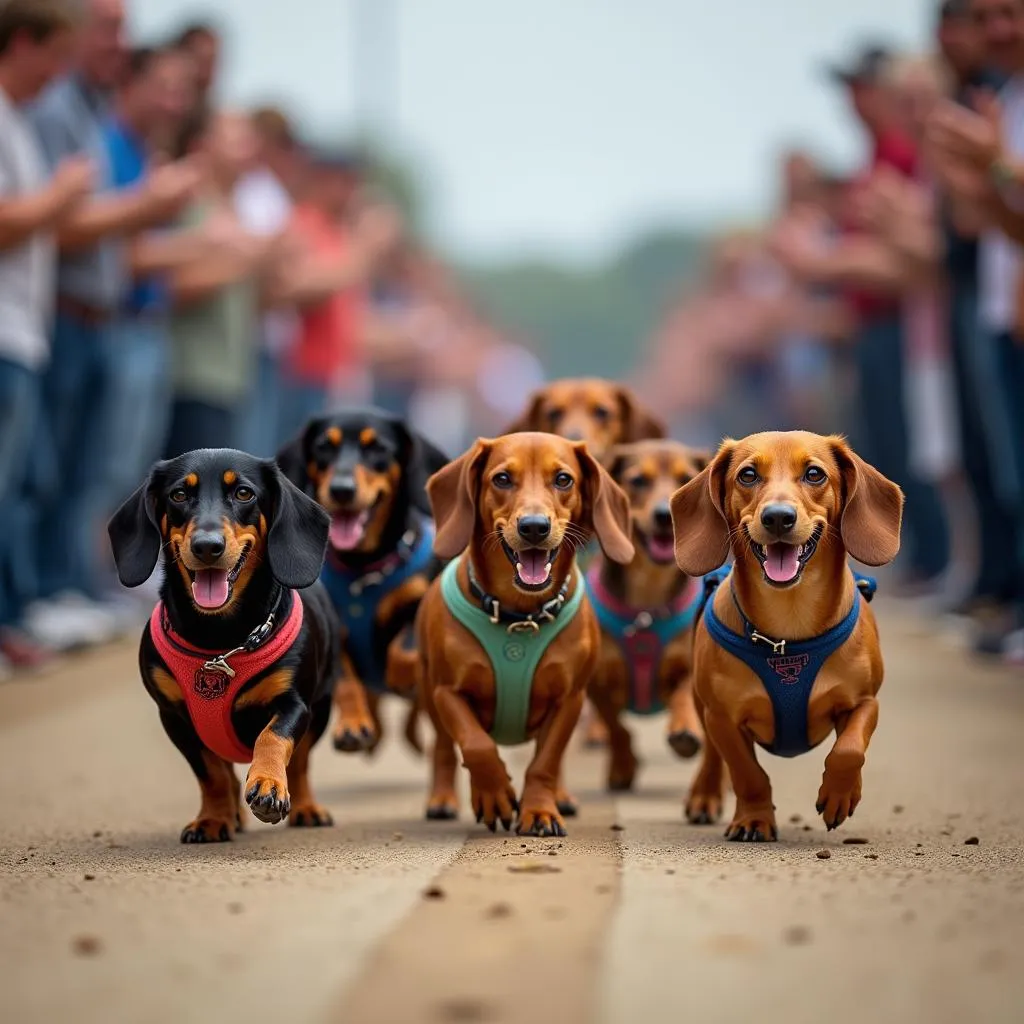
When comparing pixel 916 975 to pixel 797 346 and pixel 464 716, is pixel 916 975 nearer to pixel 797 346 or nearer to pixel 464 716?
pixel 464 716

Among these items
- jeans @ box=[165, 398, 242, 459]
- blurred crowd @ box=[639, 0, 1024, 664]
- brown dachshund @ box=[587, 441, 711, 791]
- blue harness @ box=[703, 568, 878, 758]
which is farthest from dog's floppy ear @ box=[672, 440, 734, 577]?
jeans @ box=[165, 398, 242, 459]

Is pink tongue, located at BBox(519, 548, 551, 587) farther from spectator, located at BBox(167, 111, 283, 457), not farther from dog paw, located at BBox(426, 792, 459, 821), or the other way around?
spectator, located at BBox(167, 111, 283, 457)

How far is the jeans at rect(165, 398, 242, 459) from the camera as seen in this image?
13.3 metres

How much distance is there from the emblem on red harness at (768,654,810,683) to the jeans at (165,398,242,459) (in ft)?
27.2

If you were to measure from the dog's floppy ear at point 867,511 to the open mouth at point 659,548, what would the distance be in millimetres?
1540

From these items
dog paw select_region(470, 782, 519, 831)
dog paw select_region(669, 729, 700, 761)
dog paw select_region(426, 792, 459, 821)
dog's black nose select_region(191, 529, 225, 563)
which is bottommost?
dog paw select_region(426, 792, 459, 821)

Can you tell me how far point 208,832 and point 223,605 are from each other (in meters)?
0.68

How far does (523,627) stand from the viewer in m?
5.84

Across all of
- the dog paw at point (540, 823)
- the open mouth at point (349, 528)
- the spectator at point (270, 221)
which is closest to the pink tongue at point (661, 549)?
the open mouth at point (349, 528)

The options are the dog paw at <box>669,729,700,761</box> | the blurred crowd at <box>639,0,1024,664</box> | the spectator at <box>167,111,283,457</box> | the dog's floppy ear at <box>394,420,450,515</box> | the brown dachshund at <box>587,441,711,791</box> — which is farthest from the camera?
the spectator at <box>167,111,283,457</box>

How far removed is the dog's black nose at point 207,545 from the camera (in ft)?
17.2

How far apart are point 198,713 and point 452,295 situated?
4218cm

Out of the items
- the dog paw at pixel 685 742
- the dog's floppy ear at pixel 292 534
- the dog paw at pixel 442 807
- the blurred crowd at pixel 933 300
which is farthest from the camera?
the blurred crowd at pixel 933 300

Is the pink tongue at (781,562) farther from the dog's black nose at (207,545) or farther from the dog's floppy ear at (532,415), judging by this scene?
the dog's floppy ear at (532,415)
